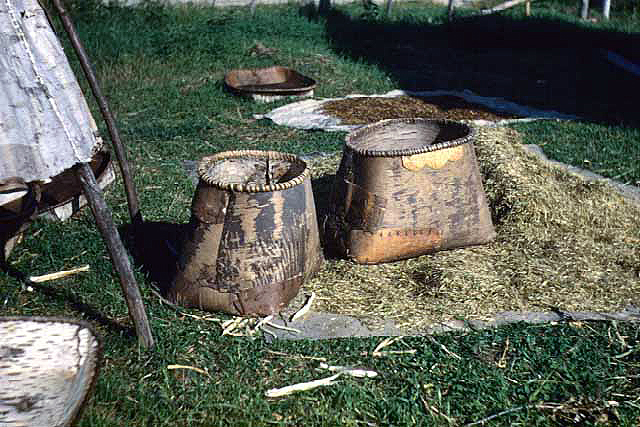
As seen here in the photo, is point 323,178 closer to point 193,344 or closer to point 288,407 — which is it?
point 193,344

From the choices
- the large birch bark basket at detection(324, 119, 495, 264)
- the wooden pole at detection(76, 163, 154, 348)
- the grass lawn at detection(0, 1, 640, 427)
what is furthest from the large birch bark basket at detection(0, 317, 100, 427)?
the large birch bark basket at detection(324, 119, 495, 264)

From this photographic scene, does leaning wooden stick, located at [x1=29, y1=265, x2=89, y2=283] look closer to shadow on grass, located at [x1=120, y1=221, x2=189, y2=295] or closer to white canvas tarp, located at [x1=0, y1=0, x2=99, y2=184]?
shadow on grass, located at [x1=120, y1=221, x2=189, y2=295]

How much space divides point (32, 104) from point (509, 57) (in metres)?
9.73

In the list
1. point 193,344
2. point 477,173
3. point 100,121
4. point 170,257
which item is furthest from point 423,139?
point 100,121

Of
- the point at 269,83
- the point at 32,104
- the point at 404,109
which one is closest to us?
the point at 32,104

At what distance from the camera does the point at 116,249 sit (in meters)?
3.12

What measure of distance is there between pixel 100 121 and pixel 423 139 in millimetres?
4286

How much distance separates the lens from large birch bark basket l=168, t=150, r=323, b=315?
354 centimetres

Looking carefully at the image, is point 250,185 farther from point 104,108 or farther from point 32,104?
point 32,104

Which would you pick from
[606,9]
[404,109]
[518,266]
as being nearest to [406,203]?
[518,266]

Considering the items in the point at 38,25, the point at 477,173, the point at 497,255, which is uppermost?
the point at 38,25

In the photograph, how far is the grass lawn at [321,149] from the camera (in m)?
2.99

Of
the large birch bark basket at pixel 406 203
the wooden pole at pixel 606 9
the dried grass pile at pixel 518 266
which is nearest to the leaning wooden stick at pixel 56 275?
the dried grass pile at pixel 518 266

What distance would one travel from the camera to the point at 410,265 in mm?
4207
